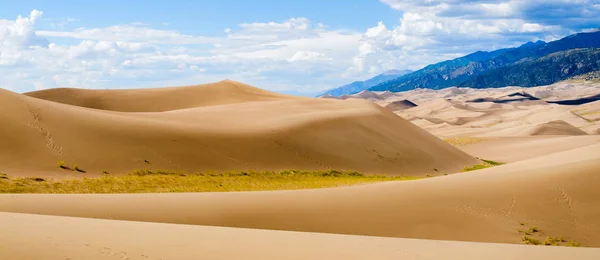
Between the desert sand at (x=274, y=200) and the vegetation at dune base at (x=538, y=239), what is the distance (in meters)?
0.13

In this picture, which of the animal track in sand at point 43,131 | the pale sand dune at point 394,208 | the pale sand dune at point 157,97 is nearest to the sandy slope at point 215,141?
the animal track in sand at point 43,131

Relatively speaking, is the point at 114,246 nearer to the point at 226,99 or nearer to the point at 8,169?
the point at 8,169

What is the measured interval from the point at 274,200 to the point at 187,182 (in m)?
11.1

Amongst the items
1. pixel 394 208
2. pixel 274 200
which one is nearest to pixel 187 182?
pixel 274 200

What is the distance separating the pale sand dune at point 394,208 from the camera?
53.9ft

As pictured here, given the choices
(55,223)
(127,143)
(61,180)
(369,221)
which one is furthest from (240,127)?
(55,223)

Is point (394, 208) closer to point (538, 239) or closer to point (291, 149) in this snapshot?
point (538, 239)

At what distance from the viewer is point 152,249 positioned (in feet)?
34.4

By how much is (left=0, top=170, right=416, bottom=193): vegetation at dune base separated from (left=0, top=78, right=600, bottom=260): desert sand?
1.42 meters

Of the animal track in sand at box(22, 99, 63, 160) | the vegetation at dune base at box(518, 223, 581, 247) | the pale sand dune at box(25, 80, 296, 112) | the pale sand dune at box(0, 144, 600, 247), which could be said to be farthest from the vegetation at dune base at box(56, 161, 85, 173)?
the pale sand dune at box(25, 80, 296, 112)

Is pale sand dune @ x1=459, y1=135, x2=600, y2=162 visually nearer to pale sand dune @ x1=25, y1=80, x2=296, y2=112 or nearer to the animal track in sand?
pale sand dune @ x1=25, y1=80, x2=296, y2=112

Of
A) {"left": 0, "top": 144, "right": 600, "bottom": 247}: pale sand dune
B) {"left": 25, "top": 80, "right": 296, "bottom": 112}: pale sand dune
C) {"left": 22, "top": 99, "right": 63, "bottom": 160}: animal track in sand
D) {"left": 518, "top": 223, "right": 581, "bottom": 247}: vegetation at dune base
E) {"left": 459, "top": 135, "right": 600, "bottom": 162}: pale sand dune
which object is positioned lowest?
{"left": 459, "top": 135, "right": 600, "bottom": 162}: pale sand dune

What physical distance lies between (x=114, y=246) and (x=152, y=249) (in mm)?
673

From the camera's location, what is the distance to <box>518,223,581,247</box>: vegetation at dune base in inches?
624
